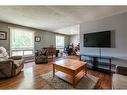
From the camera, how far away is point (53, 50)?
7.01 meters

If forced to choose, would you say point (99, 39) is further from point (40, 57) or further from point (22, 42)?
point (22, 42)

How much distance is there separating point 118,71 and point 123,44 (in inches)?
76.9

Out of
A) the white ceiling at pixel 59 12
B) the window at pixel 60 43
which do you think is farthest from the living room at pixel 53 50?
the window at pixel 60 43

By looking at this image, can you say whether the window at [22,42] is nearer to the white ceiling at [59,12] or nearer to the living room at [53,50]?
the living room at [53,50]

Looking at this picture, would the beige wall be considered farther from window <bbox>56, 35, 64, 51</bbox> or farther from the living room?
window <bbox>56, 35, 64, 51</bbox>

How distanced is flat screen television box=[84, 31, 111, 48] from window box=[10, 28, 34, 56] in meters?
3.39

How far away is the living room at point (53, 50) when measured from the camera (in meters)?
2.55

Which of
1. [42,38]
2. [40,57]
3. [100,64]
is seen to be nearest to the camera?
[100,64]

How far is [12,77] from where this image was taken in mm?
3047

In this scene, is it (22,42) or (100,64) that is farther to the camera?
(22,42)

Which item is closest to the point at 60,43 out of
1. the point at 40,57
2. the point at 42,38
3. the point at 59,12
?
the point at 42,38

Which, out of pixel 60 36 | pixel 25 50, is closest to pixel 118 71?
pixel 25 50

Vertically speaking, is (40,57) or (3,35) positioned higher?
(3,35)

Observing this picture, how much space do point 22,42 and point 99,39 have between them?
4.07 metres
